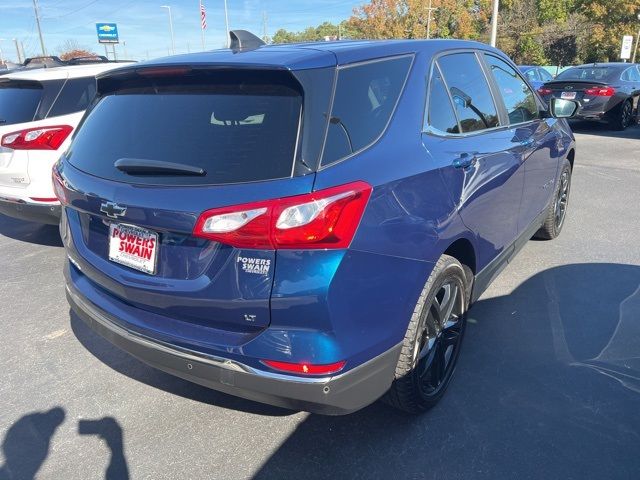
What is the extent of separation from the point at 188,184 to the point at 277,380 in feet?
2.69

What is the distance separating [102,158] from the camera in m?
2.44

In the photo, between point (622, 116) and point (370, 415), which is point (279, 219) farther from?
point (622, 116)

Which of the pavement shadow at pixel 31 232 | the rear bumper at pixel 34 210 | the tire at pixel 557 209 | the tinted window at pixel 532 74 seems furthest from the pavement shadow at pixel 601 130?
the rear bumper at pixel 34 210

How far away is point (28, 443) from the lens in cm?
256

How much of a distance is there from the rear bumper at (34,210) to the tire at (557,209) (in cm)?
445

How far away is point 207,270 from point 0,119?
165 inches

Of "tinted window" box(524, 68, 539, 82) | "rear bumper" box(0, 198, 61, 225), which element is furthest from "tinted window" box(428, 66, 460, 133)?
"tinted window" box(524, 68, 539, 82)

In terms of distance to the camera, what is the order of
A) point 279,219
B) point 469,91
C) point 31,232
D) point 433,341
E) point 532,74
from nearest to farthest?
point 279,219
point 433,341
point 469,91
point 31,232
point 532,74

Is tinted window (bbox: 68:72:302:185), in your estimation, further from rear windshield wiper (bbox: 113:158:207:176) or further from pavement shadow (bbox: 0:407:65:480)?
pavement shadow (bbox: 0:407:65:480)

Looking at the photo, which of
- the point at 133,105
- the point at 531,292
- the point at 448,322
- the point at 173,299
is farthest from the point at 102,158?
the point at 531,292

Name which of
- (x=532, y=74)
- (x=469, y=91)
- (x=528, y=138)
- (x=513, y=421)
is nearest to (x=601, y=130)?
(x=532, y=74)

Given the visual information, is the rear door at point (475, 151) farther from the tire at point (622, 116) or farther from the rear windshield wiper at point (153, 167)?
the tire at point (622, 116)

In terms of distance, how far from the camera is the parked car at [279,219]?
6.24 feet

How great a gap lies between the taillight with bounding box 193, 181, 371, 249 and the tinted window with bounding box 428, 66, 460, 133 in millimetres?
968
